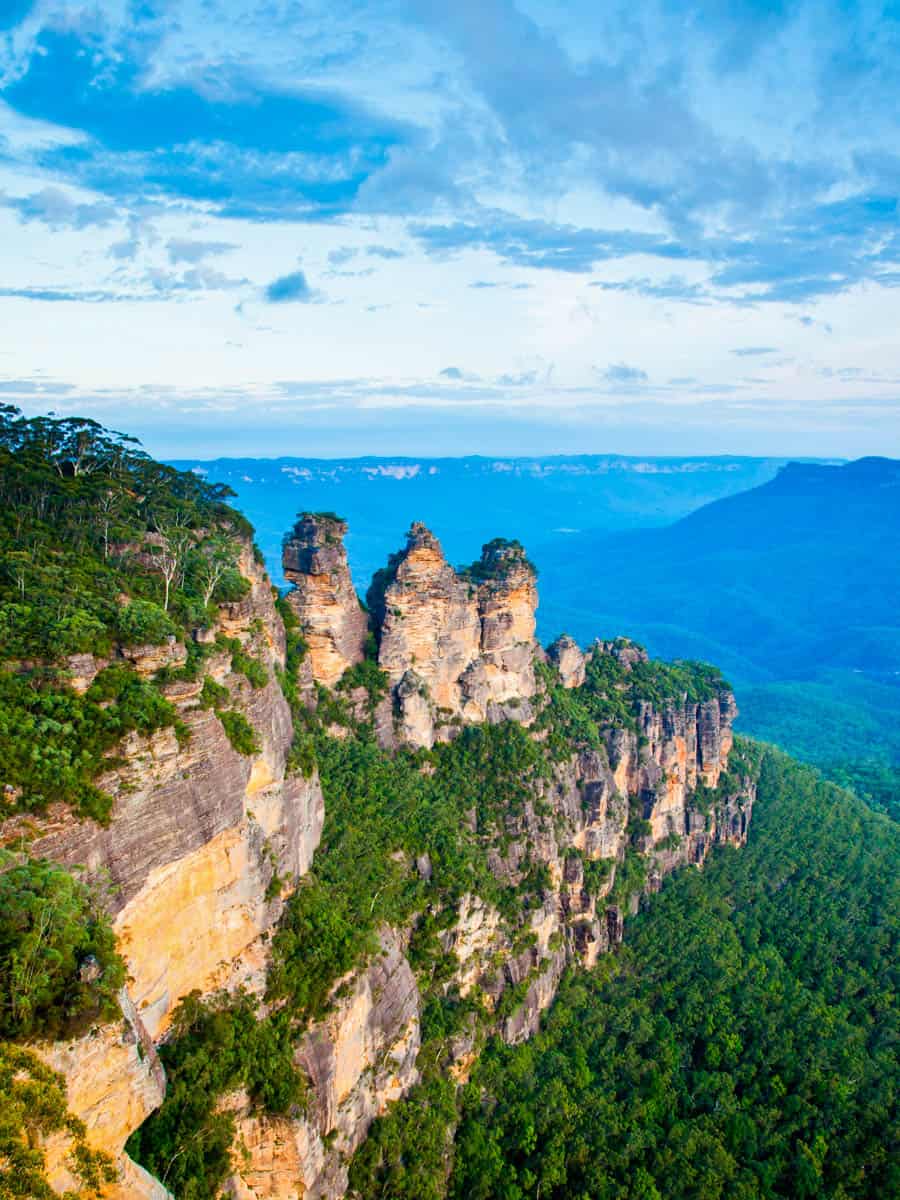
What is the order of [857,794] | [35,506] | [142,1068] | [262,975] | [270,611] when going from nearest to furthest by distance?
[142,1068] → [262,975] → [35,506] → [270,611] → [857,794]

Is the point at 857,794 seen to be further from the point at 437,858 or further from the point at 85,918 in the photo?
the point at 85,918

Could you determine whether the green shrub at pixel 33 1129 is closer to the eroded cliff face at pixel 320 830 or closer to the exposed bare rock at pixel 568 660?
the eroded cliff face at pixel 320 830

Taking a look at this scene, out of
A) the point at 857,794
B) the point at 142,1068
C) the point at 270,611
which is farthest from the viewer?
the point at 857,794

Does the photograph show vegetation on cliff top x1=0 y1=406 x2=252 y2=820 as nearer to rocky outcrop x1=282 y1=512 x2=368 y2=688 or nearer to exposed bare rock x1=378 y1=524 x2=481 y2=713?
rocky outcrop x1=282 y1=512 x2=368 y2=688

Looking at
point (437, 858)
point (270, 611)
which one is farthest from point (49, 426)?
point (437, 858)

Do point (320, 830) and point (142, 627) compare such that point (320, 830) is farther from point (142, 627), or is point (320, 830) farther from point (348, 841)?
point (142, 627)
